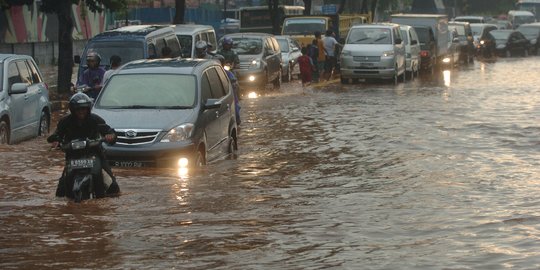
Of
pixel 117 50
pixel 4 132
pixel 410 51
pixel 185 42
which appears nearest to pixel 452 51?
pixel 410 51

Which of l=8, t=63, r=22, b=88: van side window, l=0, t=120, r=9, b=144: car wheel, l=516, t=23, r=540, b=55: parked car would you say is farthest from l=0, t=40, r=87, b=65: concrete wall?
l=0, t=120, r=9, b=144: car wheel

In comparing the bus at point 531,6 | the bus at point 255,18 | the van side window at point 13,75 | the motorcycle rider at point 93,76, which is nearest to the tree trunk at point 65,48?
the motorcycle rider at point 93,76

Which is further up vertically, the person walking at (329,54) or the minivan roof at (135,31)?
the minivan roof at (135,31)

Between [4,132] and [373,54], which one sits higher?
[373,54]

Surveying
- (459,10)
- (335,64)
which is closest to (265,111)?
(335,64)

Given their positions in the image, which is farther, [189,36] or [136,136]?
[189,36]

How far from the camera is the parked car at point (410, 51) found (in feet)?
128

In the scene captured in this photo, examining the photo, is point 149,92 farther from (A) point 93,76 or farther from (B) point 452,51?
(B) point 452,51

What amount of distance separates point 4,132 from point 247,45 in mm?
17227

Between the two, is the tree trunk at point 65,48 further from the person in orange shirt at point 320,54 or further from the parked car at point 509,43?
the parked car at point 509,43

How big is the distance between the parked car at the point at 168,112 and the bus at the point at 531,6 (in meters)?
91.9

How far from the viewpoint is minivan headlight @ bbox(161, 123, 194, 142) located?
14727mm

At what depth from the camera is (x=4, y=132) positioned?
59.6 feet

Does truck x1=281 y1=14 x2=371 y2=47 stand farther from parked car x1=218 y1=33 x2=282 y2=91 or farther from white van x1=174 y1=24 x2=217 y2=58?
white van x1=174 y1=24 x2=217 y2=58
